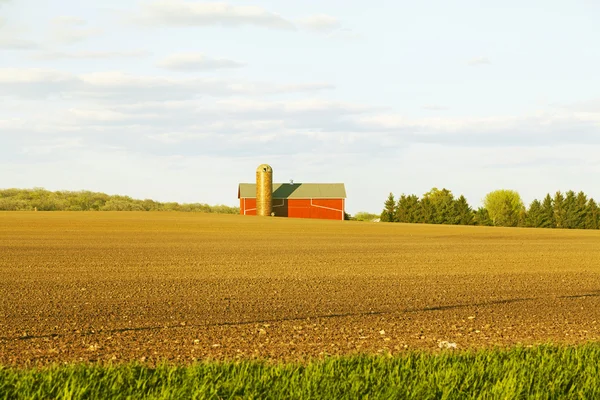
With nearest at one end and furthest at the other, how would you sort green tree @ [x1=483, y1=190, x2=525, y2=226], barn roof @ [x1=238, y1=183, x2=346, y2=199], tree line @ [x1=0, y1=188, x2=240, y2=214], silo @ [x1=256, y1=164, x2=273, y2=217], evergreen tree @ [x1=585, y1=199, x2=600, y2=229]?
tree line @ [x1=0, y1=188, x2=240, y2=214]
silo @ [x1=256, y1=164, x2=273, y2=217]
barn roof @ [x1=238, y1=183, x2=346, y2=199]
evergreen tree @ [x1=585, y1=199, x2=600, y2=229]
green tree @ [x1=483, y1=190, x2=525, y2=226]

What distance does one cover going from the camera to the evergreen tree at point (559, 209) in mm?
74438

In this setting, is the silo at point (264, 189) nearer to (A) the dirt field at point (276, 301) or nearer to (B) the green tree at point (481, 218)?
(B) the green tree at point (481, 218)

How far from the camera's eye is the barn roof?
7106cm

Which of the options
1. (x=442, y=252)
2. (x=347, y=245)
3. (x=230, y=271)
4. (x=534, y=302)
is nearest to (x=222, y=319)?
(x=534, y=302)

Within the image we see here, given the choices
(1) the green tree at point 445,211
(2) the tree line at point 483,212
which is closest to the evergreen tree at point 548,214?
(2) the tree line at point 483,212

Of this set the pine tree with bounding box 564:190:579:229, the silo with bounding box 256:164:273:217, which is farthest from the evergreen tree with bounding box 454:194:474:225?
the silo with bounding box 256:164:273:217

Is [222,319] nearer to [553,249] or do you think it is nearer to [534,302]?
[534,302]

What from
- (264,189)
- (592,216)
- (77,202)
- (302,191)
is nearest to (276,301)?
(264,189)

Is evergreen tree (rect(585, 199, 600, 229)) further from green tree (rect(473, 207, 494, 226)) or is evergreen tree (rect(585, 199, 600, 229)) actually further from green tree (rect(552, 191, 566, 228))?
green tree (rect(473, 207, 494, 226))

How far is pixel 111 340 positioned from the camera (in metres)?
9.63

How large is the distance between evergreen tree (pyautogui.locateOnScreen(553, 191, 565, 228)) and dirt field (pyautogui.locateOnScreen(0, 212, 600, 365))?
1944 inches

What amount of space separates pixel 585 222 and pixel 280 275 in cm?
6246

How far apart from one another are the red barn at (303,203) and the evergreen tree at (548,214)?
65.0 ft

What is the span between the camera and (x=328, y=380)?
23.1ft
